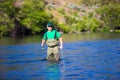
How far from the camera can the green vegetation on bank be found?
99.6m

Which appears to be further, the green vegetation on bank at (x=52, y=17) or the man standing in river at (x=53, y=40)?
the green vegetation on bank at (x=52, y=17)

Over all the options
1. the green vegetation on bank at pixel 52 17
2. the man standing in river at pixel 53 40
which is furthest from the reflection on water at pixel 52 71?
the green vegetation on bank at pixel 52 17

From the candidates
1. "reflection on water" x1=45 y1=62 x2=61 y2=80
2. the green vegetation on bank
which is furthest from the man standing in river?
the green vegetation on bank

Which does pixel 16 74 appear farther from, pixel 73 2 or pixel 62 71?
pixel 73 2

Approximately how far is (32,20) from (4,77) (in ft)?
293

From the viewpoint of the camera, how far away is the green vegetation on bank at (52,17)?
99.6 m

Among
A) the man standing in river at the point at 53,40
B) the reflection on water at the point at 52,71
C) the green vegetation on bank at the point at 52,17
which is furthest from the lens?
the green vegetation on bank at the point at 52,17

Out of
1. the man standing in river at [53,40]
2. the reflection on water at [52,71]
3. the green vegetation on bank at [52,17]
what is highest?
the man standing in river at [53,40]

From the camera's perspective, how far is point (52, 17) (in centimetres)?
13038

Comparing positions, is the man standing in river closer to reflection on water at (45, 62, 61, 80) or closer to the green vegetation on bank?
reflection on water at (45, 62, 61, 80)

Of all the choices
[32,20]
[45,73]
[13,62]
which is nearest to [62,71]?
[45,73]

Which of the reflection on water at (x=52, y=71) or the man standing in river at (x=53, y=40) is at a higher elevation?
the man standing in river at (x=53, y=40)

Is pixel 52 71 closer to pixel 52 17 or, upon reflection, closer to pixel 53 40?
pixel 53 40

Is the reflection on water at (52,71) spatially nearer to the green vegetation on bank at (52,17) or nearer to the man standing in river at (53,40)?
the man standing in river at (53,40)
